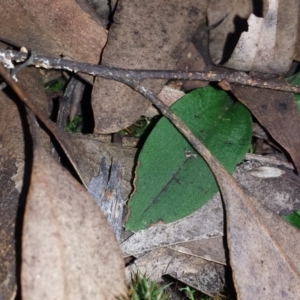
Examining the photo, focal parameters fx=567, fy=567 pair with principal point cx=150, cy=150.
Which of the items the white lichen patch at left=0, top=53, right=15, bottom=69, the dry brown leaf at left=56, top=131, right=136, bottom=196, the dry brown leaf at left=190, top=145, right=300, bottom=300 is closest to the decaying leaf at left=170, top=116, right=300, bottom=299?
the dry brown leaf at left=190, top=145, right=300, bottom=300

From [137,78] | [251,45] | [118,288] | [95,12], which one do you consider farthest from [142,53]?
[118,288]

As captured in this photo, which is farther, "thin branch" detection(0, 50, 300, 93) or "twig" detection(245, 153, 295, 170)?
"twig" detection(245, 153, 295, 170)

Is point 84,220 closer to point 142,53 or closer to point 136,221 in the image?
point 136,221

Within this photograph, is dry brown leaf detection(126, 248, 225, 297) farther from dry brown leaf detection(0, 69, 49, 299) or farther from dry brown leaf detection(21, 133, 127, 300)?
dry brown leaf detection(0, 69, 49, 299)

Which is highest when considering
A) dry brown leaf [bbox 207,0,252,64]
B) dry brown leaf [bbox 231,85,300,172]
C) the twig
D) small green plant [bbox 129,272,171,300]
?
dry brown leaf [bbox 207,0,252,64]

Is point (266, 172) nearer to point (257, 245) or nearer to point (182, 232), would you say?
point (257, 245)

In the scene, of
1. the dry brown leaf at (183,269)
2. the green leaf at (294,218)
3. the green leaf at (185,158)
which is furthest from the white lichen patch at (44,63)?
the green leaf at (294,218)

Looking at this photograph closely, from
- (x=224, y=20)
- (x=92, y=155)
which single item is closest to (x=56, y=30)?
(x=92, y=155)
